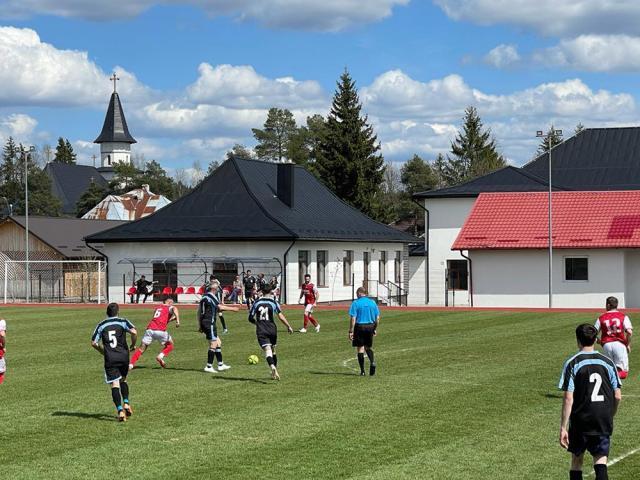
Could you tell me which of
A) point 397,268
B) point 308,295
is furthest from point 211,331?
point 397,268

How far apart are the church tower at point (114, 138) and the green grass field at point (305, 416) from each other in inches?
5644

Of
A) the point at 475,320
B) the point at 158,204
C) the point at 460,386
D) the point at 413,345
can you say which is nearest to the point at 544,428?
the point at 460,386

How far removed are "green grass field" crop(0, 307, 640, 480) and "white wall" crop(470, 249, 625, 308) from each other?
74.5ft

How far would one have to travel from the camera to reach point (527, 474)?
11867 mm

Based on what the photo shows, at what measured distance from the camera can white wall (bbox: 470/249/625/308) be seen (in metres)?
49.7

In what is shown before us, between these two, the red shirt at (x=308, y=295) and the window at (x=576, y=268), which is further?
the window at (x=576, y=268)

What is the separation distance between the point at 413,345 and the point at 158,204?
260ft

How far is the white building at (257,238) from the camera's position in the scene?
180 feet

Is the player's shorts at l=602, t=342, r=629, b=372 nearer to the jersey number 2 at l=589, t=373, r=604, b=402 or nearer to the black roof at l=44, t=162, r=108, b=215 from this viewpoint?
the jersey number 2 at l=589, t=373, r=604, b=402

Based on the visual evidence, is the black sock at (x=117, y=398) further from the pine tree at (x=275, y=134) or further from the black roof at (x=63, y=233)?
the pine tree at (x=275, y=134)

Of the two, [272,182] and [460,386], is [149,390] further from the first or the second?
[272,182]

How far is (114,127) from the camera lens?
16875 cm

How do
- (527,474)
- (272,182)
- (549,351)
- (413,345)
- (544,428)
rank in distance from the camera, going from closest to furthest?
(527,474), (544,428), (549,351), (413,345), (272,182)

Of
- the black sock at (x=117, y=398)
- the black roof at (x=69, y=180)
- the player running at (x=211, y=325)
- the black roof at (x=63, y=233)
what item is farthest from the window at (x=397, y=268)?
the black roof at (x=69, y=180)
